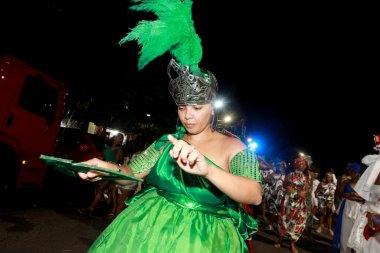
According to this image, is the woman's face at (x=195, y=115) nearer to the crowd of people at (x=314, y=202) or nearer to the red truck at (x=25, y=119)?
the crowd of people at (x=314, y=202)

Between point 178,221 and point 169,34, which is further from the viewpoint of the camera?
point 169,34

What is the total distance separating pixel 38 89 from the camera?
680cm

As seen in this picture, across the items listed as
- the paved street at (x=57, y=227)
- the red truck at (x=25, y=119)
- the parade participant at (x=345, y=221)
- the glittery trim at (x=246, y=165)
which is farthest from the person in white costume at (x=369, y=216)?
the red truck at (x=25, y=119)

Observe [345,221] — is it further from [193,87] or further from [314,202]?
[314,202]

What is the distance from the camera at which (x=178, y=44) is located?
2275mm

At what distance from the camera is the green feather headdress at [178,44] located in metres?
2.18

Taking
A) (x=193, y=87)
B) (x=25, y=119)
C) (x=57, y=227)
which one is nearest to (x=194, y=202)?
(x=193, y=87)

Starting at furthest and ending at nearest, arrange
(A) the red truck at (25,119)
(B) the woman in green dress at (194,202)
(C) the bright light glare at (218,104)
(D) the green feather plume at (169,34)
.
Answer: (A) the red truck at (25,119)
(C) the bright light glare at (218,104)
(D) the green feather plume at (169,34)
(B) the woman in green dress at (194,202)

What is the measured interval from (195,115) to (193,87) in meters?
0.19

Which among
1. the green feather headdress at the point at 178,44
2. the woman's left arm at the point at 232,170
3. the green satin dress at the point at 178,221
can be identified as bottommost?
the green satin dress at the point at 178,221

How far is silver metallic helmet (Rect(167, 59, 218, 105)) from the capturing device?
223 cm

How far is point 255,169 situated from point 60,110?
6.37 m

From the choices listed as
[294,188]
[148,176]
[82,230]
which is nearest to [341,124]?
[294,188]

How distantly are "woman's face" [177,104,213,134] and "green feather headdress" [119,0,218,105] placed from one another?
45 mm
